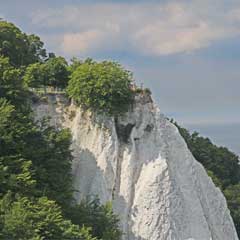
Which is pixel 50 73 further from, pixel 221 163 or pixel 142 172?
pixel 221 163

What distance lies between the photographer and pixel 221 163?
68688 millimetres

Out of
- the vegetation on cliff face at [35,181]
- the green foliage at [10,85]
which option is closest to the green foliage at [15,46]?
the vegetation on cliff face at [35,181]

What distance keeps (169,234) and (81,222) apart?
509 centimetres

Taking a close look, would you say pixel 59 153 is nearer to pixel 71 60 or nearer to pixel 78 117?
pixel 78 117

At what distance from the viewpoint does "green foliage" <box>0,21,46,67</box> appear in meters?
48.9

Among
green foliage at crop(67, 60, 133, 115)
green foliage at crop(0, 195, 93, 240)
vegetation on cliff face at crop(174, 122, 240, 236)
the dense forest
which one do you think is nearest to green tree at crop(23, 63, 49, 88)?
the dense forest

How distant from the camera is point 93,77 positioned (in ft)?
135

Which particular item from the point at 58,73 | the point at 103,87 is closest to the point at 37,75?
the point at 58,73

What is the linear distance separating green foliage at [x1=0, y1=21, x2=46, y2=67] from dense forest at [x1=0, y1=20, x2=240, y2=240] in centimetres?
270

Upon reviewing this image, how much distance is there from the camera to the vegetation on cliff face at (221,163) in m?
63.0

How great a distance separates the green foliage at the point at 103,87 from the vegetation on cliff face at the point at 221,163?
73.4 ft

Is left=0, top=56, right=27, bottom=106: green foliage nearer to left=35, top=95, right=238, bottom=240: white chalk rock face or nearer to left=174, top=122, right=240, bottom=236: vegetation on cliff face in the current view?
left=35, top=95, right=238, bottom=240: white chalk rock face

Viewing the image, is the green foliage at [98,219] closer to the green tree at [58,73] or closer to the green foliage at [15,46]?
the green tree at [58,73]

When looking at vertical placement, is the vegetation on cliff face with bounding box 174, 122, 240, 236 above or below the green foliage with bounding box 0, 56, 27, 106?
above
